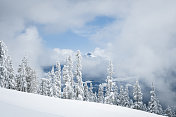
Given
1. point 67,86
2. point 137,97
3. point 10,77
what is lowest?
point 137,97

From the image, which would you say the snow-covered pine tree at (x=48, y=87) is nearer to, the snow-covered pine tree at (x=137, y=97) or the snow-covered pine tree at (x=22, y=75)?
the snow-covered pine tree at (x=22, y=75)

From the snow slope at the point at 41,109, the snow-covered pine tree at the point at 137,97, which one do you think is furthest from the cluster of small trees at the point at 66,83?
the snow slope at the point at 41,109

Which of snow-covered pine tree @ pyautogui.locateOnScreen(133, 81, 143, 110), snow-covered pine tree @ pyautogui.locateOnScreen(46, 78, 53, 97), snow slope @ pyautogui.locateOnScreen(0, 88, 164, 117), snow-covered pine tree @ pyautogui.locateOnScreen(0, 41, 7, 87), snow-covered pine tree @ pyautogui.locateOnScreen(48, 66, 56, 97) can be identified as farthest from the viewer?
snow-covered pine tree @ pyautogui.locateOnScreen(46, 78, 53, 97)

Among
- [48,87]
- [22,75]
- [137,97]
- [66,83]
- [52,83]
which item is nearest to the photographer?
[66,83]

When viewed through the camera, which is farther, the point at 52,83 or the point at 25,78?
the point at 52,83

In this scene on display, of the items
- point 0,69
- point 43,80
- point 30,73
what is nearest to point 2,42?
point 0,69

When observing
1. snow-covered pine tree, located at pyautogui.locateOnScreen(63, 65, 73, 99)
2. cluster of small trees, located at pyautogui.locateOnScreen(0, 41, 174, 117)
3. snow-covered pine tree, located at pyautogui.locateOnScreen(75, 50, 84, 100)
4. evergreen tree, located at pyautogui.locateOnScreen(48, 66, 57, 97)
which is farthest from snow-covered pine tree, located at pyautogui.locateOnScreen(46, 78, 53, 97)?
snow-covered pine tree, located at pyautogui.locateOnScreen(75, 50, 84, 100)

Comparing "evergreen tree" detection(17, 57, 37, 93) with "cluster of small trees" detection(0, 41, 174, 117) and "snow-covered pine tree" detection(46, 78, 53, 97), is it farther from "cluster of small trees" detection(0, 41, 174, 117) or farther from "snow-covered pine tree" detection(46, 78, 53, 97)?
"snow-covered pine tree" detection(46, 78, 53, 97)

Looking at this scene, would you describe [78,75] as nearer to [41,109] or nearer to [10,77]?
[10,77]

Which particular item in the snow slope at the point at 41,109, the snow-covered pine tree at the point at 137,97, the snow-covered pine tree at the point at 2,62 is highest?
the snow-covered pine tree at the point at 2,62

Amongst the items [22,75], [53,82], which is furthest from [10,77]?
[53,82]

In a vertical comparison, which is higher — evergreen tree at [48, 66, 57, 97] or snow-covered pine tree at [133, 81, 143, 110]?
evergreen tree at [48, 66, 57, 97]

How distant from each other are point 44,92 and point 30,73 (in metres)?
7.05

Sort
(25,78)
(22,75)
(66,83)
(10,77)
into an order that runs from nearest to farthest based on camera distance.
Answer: (66,83) → (10,77) → (22,75) → (25,78)
